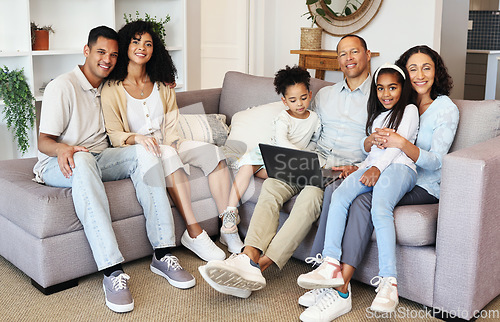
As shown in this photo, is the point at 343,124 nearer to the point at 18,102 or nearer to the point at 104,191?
the point at 104,191

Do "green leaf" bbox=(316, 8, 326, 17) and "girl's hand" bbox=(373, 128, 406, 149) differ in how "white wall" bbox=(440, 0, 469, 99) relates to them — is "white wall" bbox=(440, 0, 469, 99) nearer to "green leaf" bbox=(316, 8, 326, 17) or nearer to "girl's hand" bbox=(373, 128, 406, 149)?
"green leaf" bbox=(316, 8, 326, 17)

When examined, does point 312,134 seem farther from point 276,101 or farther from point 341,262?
point 341,262

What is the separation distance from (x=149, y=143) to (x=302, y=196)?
71 centimetres

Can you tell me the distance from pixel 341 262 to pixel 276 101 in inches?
45.9

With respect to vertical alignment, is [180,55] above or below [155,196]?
above

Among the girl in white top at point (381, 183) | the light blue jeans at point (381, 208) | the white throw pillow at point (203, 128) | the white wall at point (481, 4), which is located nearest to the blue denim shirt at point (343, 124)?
the girl in white top at point (381, 183)

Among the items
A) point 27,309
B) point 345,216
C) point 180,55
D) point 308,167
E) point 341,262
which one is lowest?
point 27,309

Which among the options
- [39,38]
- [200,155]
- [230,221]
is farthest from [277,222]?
[39,38]

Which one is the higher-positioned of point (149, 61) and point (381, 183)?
point (149, 61)

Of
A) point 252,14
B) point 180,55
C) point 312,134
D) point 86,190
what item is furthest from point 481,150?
point 252,14

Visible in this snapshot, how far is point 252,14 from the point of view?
5410 millimetres

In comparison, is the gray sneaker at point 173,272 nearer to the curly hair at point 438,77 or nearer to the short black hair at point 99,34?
the short black hair at point 99,34

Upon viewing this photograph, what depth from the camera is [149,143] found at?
2488 mm

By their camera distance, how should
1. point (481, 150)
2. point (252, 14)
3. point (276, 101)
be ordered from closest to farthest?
1. point (481, 150)
2. point (276, 101)
3. point (252, 14)
